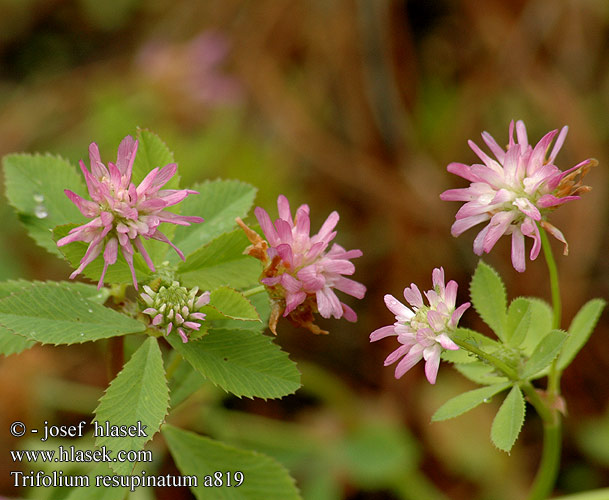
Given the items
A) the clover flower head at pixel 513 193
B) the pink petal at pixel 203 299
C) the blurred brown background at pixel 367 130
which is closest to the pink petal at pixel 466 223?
the clover flower head at pixel 513 193

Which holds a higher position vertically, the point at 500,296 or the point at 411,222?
the point at 411,222

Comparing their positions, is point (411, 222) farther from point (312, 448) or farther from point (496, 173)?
point (496, 173)

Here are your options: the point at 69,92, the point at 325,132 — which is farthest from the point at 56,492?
the point at 69,92

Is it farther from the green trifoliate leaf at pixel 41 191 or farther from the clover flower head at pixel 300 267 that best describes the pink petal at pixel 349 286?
the green trifoliate leaf at pixel 41 191

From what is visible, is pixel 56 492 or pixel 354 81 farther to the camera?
pixel 354 81

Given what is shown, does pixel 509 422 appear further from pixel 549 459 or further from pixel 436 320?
pixel 549 459

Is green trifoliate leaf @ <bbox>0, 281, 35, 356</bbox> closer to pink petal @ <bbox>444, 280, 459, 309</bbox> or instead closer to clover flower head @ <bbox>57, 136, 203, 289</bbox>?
clover flower head @ <bbox>57, 136, 203, 289</bbox>
